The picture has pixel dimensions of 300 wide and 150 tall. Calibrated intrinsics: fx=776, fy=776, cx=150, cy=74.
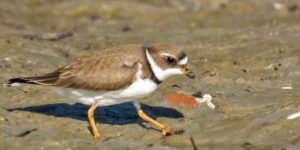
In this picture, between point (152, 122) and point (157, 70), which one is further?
point (152, 122)

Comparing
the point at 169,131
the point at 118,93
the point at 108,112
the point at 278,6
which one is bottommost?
the point at 169,131

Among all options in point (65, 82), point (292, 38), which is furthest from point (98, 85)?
point (292, 38)

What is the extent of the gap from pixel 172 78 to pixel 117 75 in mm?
2266

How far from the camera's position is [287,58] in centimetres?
1044

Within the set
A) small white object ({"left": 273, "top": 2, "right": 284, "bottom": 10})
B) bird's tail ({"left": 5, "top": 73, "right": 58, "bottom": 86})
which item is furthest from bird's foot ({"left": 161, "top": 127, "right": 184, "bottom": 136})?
small white object ({"left": 273, "top": 2, "right": 284, "bottom": 10})

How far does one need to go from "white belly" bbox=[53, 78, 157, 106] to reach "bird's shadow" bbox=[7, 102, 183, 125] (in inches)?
20.8

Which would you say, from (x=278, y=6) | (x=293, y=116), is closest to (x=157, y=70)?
(x=293, y=116)

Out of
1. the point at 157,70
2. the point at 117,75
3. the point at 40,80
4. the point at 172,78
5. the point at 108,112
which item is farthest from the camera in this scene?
the point at 172,78

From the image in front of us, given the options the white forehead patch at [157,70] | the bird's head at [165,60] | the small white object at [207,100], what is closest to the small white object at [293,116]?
the small white object at [207,100]

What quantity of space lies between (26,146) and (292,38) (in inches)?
207

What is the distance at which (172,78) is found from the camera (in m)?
10.0

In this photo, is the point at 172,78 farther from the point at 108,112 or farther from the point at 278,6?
the point at 278,6

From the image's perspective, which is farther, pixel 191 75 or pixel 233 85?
pixel 233 85

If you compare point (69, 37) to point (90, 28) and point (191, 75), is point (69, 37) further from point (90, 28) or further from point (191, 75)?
point (191, 75)
